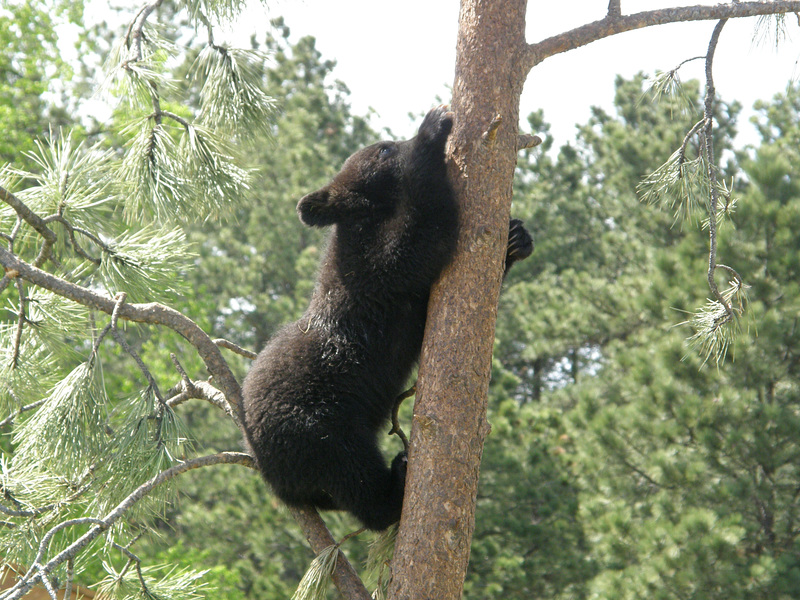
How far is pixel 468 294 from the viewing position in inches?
111

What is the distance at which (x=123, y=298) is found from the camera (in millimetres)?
3053

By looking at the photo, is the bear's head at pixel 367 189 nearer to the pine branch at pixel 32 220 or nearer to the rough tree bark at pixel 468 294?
the rough tree bark at pixel 468 294

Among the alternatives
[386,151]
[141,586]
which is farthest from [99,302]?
[386,151]

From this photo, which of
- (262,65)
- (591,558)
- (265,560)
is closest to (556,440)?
(591,558)

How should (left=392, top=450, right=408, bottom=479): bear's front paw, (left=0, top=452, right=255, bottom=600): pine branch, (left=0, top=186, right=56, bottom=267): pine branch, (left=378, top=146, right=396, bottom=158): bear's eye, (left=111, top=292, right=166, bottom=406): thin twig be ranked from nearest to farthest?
(left=0, top=452, right=255, bottom=600): pine branch
(left=111, top=292, right=166, bottom=406): thin twig
(left=392, top=450, right=408, bottom=479): bear's front paw
(left=0, top=186, right=56, bottom=267): pine branch
(left=378, top=146, right=396, bottom=158): bear's eye

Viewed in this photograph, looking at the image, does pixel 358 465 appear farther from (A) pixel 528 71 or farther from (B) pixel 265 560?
(B) pixel 265 560

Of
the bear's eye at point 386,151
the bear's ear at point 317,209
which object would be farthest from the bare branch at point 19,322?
the bear's eye at point 386,151

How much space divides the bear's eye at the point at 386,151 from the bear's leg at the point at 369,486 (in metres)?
1.36

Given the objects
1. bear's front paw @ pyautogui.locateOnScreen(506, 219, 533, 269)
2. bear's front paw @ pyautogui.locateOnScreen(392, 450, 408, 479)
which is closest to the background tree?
bear's front paw @ pyautogui.locateOnScreen(392, 450, 408, 479)

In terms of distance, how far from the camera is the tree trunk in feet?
8.79

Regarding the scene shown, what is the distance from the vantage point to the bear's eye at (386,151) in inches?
142

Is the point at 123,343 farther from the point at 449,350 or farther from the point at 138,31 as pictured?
the point at 138,31

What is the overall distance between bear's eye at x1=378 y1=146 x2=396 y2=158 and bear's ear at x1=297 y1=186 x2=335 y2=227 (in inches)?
13.1

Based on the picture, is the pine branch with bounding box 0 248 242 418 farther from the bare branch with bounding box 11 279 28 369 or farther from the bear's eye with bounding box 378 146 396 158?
the bear's eye with bounding box 378 146 396 158
